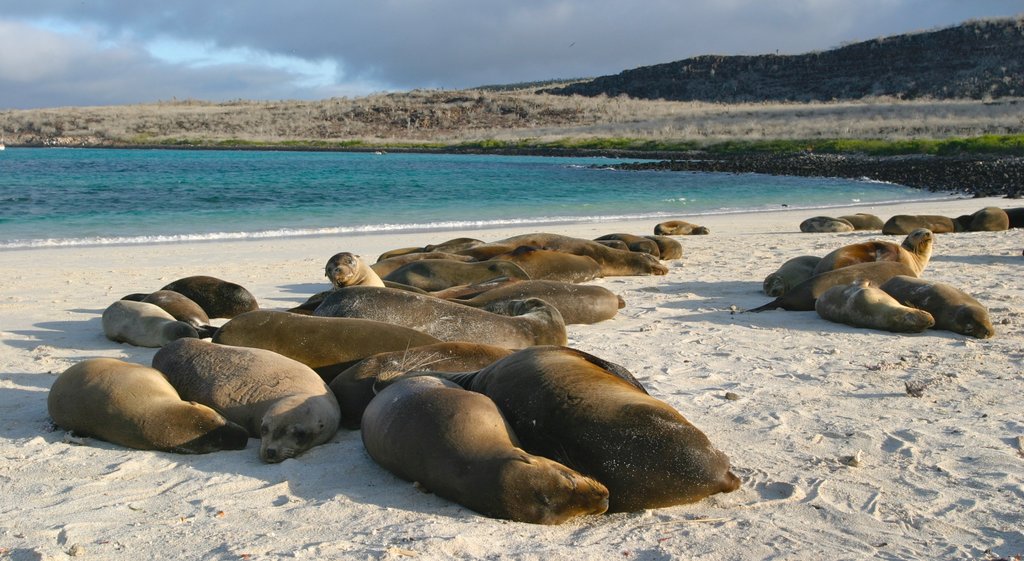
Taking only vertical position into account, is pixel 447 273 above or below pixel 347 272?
below

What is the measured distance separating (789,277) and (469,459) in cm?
696

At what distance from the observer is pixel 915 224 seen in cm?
1648

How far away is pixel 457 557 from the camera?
11.6 feet

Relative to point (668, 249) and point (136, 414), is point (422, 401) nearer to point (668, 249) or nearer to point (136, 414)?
point (136, 414)

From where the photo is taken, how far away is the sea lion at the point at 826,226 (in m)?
17.9

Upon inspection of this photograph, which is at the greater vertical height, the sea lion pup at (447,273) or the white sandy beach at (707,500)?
the sea lion pup at (447,273)

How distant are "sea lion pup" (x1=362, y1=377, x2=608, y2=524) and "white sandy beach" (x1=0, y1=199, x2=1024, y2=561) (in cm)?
8

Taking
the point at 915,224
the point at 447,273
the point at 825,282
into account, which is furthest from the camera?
the point at 915,224

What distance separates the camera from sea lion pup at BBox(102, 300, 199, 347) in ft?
24.4

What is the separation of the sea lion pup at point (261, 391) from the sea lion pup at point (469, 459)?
425mm

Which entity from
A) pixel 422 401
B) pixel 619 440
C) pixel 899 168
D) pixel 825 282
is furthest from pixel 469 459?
pixel 899 168

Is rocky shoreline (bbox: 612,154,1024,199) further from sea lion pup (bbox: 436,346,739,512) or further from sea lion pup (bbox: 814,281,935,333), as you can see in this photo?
sea lion pup (bbox: 436,346,739,512)

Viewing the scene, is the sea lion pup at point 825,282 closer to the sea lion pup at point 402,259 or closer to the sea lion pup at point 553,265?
the sea lion pup at point 553,265

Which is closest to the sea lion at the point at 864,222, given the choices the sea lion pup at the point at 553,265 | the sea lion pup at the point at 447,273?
the sea lion pup at the point at 553,265
